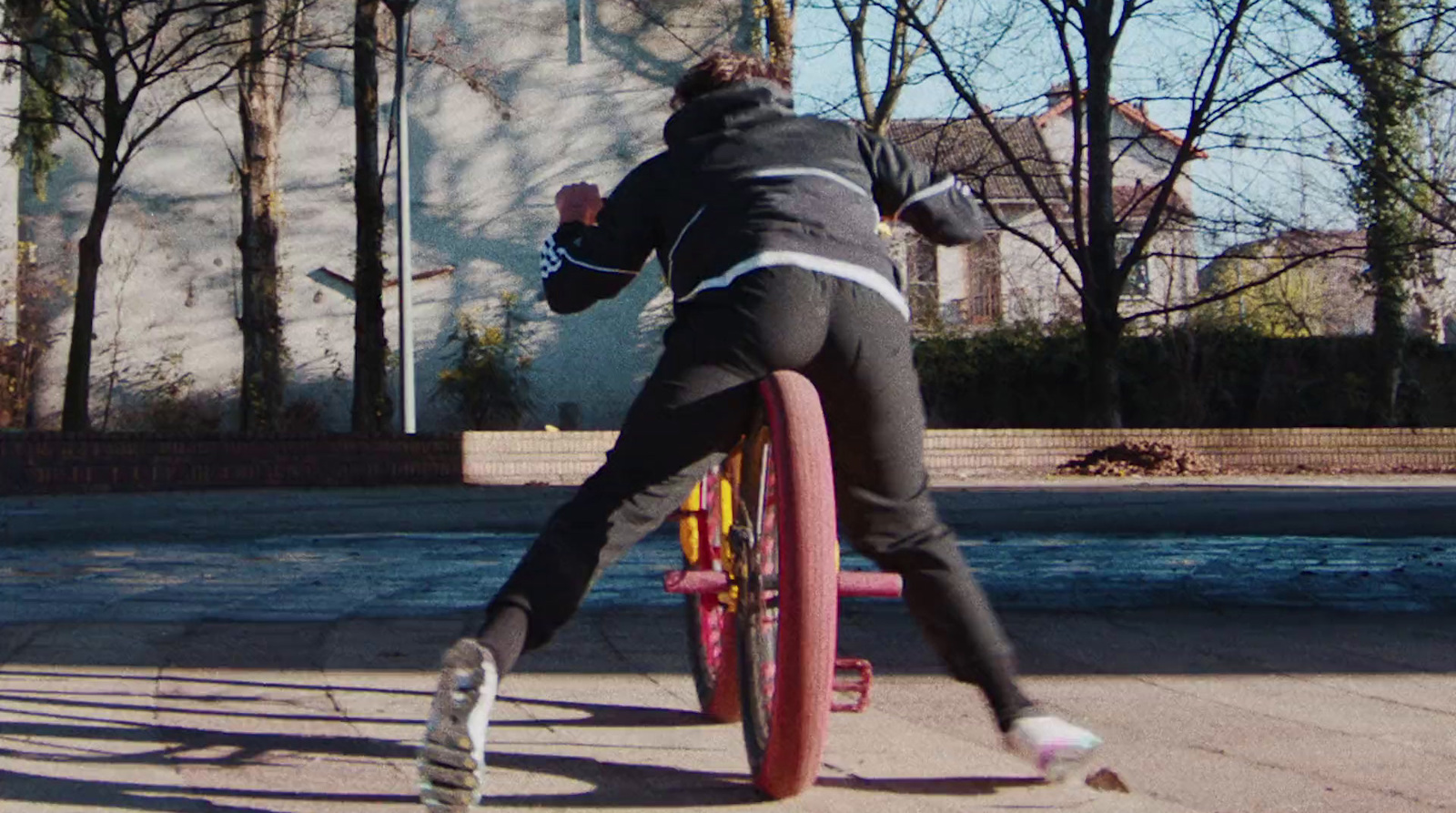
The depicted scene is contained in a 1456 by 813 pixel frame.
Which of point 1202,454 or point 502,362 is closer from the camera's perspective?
point 1202,454

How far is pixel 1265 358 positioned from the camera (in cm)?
2425

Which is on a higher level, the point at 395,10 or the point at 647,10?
the point at 647,10

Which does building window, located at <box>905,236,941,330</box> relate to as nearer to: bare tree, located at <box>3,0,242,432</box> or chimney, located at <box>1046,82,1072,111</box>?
chimney, located at <box>1046,82,1072,111</box>

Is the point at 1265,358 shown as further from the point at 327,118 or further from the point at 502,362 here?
the point at 327,118

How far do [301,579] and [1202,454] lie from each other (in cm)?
1307

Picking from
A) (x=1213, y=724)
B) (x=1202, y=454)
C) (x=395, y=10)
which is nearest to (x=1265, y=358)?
(x=1202, y=454)

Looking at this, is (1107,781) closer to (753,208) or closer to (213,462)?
(753,208)

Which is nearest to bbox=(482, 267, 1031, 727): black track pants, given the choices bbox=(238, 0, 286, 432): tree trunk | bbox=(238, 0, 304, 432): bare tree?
bbox=(238, 0, 304, 432): bare tree

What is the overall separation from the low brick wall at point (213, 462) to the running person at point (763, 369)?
12.8 metres

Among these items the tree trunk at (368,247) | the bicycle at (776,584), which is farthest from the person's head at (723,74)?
the tree trunk at (368,247)

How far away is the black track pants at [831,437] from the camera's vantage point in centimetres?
305

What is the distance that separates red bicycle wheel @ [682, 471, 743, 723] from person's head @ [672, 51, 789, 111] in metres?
0.77

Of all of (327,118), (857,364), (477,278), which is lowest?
(857,364)

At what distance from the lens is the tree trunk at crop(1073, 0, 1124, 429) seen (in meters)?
18.6
